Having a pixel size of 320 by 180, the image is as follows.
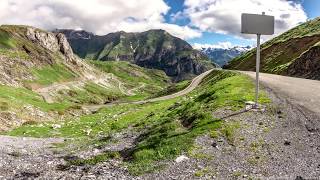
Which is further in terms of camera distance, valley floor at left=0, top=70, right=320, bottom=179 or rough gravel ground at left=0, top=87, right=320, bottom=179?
valley floor at left=0, top=70, right=320, bottom=179

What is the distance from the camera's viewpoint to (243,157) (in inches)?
1238

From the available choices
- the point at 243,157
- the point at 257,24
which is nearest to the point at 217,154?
the point at 243,157

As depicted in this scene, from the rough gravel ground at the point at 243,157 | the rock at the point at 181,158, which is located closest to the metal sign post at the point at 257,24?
the rough gravel ground at the point at 243,157

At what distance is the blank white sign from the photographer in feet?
123

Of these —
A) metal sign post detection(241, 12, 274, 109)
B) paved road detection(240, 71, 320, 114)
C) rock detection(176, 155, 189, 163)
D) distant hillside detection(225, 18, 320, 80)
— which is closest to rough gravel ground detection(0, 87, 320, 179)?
rock detection(176, 155, 189, 163)

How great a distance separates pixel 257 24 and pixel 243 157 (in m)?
12.9

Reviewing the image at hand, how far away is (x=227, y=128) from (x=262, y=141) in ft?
13.4

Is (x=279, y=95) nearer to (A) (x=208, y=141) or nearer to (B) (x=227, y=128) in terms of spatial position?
(B) (x=227, y=128)

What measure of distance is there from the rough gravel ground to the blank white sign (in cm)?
822

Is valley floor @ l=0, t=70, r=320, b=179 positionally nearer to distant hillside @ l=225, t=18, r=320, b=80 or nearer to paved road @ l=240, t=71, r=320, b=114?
paved road @ l=240, t=71, r=320, b=114

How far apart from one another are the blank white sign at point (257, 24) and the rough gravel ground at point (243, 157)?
822 centimetres

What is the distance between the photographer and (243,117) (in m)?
40.6

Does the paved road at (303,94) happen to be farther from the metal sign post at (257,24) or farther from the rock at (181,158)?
the rock at (181,158)

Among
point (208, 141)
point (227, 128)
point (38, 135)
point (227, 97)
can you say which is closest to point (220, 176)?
point (208, 141)
